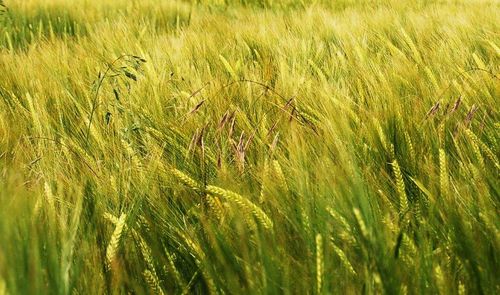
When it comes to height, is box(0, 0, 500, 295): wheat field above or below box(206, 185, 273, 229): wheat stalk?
below

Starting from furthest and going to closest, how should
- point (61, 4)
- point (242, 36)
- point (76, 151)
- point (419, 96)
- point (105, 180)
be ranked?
1. point (61, 4)
2. point (242, 36)
3. point (419, 96)
4. point (76, 151)
5. point (105, 180)

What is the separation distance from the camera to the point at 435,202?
625 mm

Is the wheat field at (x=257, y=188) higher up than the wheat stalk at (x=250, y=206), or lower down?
lower down

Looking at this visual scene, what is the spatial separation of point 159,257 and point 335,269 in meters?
0.23

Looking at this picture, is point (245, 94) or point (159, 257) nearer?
point (159, 257)

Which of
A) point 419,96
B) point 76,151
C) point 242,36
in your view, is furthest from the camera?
point 242,36

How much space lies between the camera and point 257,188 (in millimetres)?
768

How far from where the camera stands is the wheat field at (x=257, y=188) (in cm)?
55

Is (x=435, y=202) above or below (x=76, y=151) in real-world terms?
above

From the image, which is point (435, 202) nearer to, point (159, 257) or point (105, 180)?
point (159, 257)

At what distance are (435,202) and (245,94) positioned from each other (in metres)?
0.66

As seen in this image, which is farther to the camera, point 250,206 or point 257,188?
point 257,188

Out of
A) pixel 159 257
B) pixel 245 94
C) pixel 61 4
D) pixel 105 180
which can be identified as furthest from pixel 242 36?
pixel 61 4

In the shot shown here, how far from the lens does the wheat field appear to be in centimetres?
55
